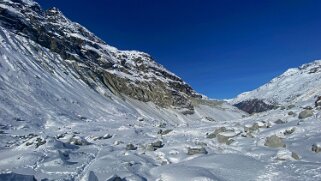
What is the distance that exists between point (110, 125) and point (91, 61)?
4415 inches

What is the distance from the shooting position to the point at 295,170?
722 inches

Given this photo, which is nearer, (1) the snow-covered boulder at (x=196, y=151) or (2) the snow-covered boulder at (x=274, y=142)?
(2) the snow-covered boulder at (x=274, y=142)

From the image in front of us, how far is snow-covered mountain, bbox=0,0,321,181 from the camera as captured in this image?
2036 cm

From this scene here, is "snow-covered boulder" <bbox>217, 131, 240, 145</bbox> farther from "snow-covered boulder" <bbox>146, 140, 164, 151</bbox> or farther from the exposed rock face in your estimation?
the exposed rock face

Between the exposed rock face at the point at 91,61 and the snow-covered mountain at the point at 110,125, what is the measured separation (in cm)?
60

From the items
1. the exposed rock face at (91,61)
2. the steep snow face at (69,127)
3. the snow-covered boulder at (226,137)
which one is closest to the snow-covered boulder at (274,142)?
the snow-covered boulder at (226,137)

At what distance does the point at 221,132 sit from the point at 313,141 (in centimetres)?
790

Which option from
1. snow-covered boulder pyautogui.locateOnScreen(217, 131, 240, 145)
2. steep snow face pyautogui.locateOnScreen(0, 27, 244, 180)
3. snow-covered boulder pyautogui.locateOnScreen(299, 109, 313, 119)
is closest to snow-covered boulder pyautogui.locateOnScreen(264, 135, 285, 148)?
snow-covered boulder pyautogui.locateOnScreen(217, 131, 240, 145)

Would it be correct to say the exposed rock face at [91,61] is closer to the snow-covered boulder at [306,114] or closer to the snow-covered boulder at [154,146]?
the snow-covered boulder at [154,146]

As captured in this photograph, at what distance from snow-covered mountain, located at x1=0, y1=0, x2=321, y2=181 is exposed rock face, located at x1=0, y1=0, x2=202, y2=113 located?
0.60 m

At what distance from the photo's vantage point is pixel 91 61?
16750 centimetres

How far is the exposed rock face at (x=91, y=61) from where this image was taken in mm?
143625

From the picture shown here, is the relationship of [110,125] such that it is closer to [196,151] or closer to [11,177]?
[196,151]

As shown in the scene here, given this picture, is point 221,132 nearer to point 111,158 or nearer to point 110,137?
point 111,158
